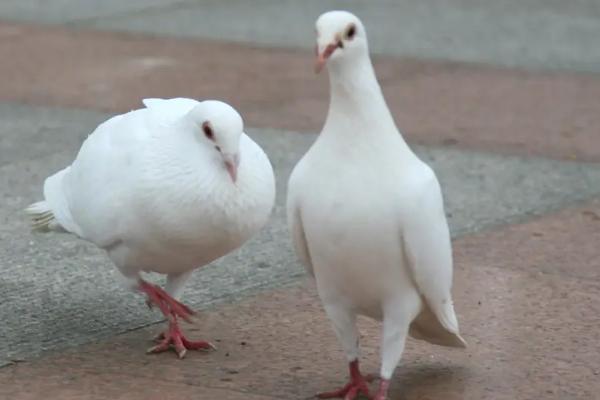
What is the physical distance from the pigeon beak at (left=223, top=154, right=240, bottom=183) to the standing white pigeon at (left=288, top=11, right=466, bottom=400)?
1.38 ft

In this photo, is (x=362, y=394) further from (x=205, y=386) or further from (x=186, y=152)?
(x=186, y=152)

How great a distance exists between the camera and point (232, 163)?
5.08m

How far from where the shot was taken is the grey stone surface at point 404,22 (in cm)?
1173

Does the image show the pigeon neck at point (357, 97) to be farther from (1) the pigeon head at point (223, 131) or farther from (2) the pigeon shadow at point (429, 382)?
(2) the pigeon shadow at point (429, 382)

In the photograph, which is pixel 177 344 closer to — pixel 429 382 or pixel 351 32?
pixel 429 382

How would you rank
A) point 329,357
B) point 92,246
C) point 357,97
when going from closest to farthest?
1. point 357,97
2. point 329,357
3. point 92,246

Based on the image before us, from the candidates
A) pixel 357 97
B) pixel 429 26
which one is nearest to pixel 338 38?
pixel 357 97

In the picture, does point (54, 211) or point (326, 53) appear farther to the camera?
point (54, 211)

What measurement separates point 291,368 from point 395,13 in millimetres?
8646

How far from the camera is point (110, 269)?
21.2 feet

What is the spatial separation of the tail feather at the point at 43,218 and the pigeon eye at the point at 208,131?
990 millimetres

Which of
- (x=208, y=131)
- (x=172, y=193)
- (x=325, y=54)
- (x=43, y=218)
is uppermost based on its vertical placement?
(x=325, y=54)

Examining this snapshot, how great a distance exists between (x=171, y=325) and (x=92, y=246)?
149cm

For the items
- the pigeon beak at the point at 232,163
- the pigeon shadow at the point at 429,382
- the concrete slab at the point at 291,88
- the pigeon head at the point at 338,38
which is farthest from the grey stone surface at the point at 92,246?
the pigeon head at the point at 338,38
